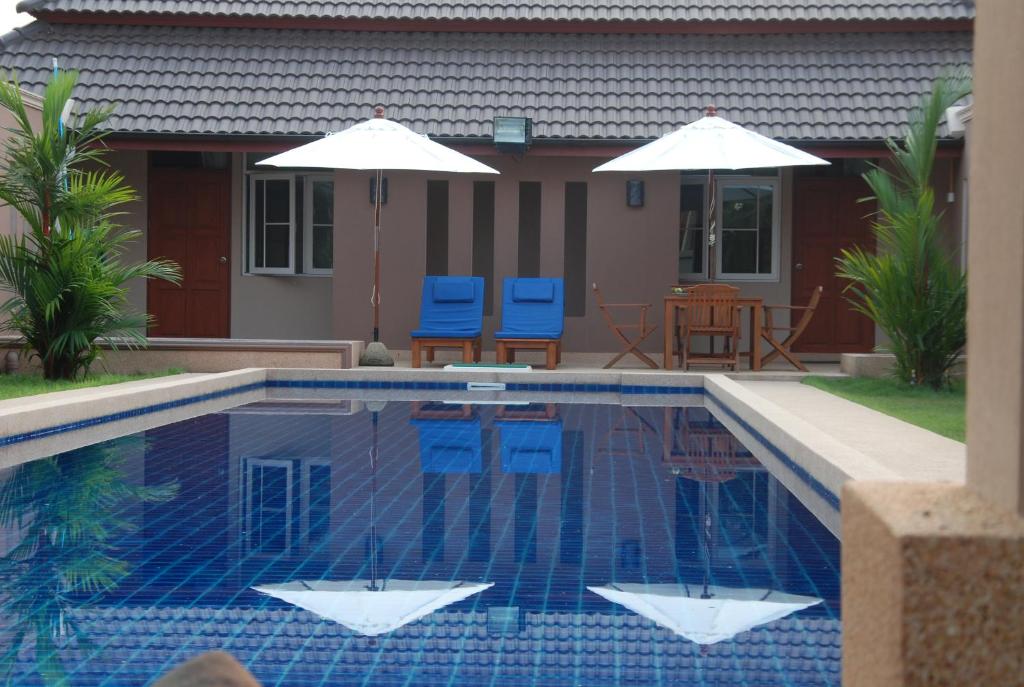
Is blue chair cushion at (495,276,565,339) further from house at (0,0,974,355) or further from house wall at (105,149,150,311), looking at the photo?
house wall at (105,149,150,311)

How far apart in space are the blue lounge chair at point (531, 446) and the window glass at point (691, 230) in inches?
209

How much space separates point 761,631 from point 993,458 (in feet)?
8.23

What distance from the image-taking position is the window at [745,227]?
15.2 metres

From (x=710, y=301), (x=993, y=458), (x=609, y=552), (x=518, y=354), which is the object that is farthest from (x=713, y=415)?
(x=993, y=458)

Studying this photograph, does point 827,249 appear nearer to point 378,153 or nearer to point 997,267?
point 378,153

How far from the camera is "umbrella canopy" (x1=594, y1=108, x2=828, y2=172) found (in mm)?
11938

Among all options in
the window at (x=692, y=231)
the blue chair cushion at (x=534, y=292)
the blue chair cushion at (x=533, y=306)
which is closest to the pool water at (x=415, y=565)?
the blue chair cushion at (x=533, y=306)

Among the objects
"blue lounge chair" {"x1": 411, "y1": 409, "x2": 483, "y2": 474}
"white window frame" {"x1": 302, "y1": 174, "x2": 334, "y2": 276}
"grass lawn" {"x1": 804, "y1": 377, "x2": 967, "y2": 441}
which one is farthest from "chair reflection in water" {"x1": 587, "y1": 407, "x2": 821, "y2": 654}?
"white window frame" {"x1": 302, "y1": 174, "x2": 334, "y2": 276}

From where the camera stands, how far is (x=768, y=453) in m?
8.23

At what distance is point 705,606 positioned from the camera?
14.8ft

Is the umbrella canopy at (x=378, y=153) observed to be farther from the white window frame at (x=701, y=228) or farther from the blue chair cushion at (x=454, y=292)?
the white window frame at (x=701, y=228)

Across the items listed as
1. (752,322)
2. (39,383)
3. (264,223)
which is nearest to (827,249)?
(752,322)

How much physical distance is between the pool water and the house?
5.58 m

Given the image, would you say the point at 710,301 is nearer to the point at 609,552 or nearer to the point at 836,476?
the point at 836,476
